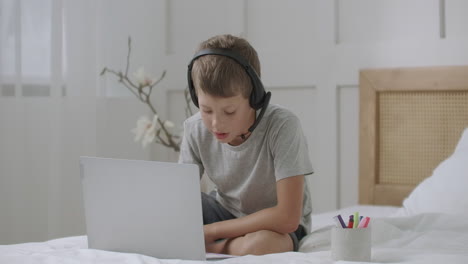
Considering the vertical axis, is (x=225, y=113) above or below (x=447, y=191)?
above

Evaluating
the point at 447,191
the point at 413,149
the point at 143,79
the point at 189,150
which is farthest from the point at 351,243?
the point at 143,79

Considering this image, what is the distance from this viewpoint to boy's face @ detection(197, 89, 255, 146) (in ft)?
4.60

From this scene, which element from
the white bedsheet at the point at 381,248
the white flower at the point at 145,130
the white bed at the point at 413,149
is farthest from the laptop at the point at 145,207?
the white flower at the point at 145,130

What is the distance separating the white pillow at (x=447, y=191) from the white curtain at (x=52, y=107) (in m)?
1.21

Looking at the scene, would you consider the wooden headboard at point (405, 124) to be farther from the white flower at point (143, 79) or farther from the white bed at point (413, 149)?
the white flower at point (143, 79)

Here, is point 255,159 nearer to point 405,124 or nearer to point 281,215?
point 281,215

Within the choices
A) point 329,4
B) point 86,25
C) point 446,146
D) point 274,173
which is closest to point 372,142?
point 446,146

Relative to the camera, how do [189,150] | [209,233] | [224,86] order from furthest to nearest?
[189,150] → [209,233] → [224,86]

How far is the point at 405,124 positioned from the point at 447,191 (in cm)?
49

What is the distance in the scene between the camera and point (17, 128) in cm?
221

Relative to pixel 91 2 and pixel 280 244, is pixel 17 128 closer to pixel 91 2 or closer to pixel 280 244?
pixel 91 2

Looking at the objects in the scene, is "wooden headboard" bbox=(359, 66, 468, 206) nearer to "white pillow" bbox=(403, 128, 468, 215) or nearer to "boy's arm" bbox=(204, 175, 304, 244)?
"white pillow" bbox=(403, 128, 468, 215)

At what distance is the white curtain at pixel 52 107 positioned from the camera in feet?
7.18

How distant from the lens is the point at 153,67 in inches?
115
